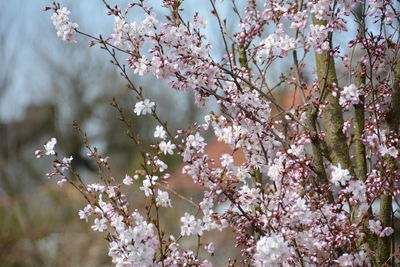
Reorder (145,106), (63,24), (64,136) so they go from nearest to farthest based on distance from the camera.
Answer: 1. (145,106)
2. (63,24)
3. (64,136)

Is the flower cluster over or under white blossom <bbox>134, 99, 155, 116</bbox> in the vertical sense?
over

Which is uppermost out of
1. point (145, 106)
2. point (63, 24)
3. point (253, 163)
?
point (63, 24)

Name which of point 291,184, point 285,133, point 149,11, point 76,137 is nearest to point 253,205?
point 291,184

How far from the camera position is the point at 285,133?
2.99 metres

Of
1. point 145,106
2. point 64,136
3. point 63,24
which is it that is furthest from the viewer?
point 64,136

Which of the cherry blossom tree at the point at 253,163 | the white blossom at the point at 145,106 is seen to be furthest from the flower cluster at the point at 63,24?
the white blossom at the point at 145,106

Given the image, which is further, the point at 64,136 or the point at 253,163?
the point at 64,136

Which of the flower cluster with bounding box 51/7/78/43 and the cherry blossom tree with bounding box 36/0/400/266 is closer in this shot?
the cherry blossom tree with bounding box 36/0/400/266

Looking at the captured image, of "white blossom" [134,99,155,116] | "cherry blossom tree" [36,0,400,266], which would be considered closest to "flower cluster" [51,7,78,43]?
"cherry blossom tree" [36,0,400,266]

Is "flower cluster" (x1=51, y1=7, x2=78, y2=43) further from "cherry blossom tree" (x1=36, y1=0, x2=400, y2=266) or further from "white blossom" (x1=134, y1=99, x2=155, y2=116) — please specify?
"white blossom" (x1=134, y1=99, x2=155, y2=116)

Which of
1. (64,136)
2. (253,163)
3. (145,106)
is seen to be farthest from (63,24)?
(64,136)

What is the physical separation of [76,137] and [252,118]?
76.0 ft

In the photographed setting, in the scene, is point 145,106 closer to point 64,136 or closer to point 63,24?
point 63,24

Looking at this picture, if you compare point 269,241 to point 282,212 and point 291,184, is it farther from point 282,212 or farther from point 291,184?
point 291,184
